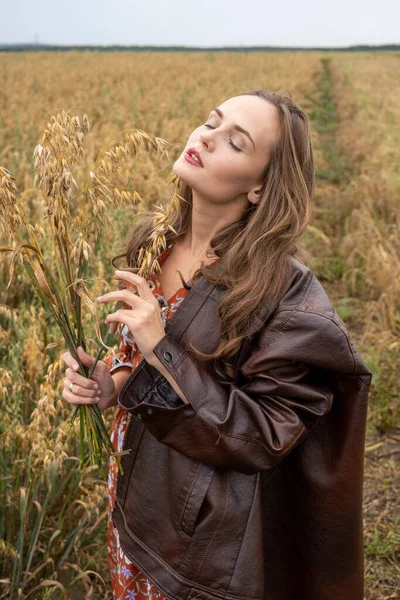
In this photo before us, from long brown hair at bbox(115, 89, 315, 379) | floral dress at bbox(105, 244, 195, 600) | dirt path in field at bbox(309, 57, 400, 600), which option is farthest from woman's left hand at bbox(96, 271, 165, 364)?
dirt path in field at bbox(309, 57, 400, 600)

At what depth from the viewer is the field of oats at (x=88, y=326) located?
206cm

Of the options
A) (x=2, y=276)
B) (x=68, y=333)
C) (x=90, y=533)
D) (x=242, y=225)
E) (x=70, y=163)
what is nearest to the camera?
(x=70, y=163)

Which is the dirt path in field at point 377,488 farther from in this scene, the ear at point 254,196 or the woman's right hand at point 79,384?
the ear at point 254,196

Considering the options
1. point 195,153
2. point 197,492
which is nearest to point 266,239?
point 195,153

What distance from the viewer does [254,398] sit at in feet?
4.64

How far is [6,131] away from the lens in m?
8.37

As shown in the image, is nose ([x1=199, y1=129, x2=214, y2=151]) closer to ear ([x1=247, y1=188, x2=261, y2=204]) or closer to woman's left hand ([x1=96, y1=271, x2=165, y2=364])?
ear ([x1=247, y1=188, x2=261, y2=204])

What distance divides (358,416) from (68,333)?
703 millimetres

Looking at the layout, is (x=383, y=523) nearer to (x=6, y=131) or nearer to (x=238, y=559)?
(x=238, y=559)

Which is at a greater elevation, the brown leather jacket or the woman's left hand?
the woman's left hand

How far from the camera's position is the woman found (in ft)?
4.49

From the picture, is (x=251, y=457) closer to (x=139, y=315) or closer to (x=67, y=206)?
(x=139, y=315)

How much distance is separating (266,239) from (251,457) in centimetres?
50

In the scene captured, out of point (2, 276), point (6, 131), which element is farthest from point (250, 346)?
point (6, 131)
